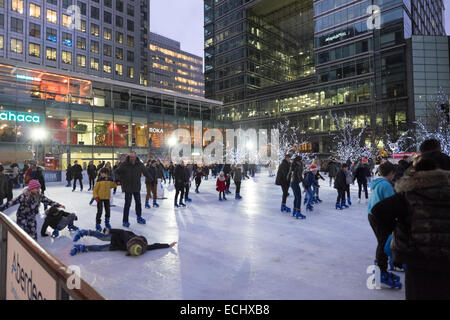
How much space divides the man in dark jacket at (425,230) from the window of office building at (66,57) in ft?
183

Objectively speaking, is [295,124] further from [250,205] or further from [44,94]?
[250,205]

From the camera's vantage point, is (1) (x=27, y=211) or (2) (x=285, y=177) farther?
(2) (x=285, y=177)

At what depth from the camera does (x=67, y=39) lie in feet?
158

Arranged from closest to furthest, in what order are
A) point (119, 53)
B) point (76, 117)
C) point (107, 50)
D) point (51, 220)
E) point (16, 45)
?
point (51, 220)
point (76, 117)
point (16, 45)
point (107, 50)
point (119, 53)

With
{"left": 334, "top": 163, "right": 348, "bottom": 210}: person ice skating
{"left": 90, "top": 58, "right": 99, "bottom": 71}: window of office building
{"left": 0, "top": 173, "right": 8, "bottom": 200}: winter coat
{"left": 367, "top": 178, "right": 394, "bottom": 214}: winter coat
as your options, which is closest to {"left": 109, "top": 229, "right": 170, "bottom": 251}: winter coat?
{"left": 367, "top": 178, "right": 394, "bottom": 214}: winter coat

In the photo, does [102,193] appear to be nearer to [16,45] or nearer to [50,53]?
[16,45]

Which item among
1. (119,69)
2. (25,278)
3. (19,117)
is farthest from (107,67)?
(25,278)

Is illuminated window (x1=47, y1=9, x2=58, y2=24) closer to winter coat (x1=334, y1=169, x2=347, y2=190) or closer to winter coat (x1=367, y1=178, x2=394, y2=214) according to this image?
winter coat (x1=334, y1=169, x2=347, y2=190)

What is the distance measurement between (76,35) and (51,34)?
4157mm

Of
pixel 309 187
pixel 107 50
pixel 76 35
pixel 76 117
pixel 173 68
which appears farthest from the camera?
pixel 173 68

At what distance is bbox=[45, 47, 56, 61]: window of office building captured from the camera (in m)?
45.8

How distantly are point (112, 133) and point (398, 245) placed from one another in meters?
32.9

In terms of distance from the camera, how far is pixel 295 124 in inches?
1997

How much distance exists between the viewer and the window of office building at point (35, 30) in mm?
43938
